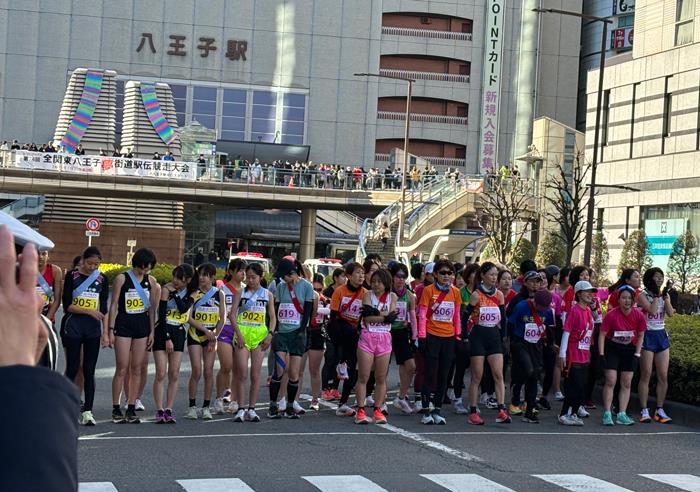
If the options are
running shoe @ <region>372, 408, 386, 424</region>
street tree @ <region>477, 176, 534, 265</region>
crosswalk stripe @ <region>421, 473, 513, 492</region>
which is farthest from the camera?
street tree @ <region>477, 176, 534, 265</region>

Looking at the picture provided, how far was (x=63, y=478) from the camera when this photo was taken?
208 centimetres

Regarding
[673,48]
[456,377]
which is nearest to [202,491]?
[456,377]

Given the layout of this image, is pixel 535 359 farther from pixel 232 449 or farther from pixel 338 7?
pixel 338 7

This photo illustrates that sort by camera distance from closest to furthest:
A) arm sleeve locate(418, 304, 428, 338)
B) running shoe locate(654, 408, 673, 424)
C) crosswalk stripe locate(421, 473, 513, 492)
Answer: crosswalk stripe locate(421, 473, 513, 492), arm sleeve locate(418, 304, 428, 338), running shoe locate(654, 408, 673, 424)

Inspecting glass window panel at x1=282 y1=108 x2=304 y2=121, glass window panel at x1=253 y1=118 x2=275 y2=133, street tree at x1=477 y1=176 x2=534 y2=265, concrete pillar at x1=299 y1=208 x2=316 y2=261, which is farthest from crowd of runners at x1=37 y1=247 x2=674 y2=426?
glass window panel at x1=282 y1=108 x2=304 y2=121

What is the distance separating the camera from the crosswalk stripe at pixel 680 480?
10.1 m

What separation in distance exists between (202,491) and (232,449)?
8.00 ft

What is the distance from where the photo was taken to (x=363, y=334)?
47.7ft

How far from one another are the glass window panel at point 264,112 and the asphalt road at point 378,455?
2523 inches

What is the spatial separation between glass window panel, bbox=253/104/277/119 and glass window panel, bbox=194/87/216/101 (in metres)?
2.64

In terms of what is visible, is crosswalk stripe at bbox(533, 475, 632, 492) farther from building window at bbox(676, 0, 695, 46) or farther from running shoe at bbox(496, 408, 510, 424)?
building window at bbox(676, 0, 695, 46)

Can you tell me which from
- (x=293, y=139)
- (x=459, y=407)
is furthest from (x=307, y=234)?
(x=459, y=407)

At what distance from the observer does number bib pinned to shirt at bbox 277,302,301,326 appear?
14.7 m

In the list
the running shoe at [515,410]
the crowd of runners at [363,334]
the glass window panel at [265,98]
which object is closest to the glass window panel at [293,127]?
the glass window panel at [265,98]
